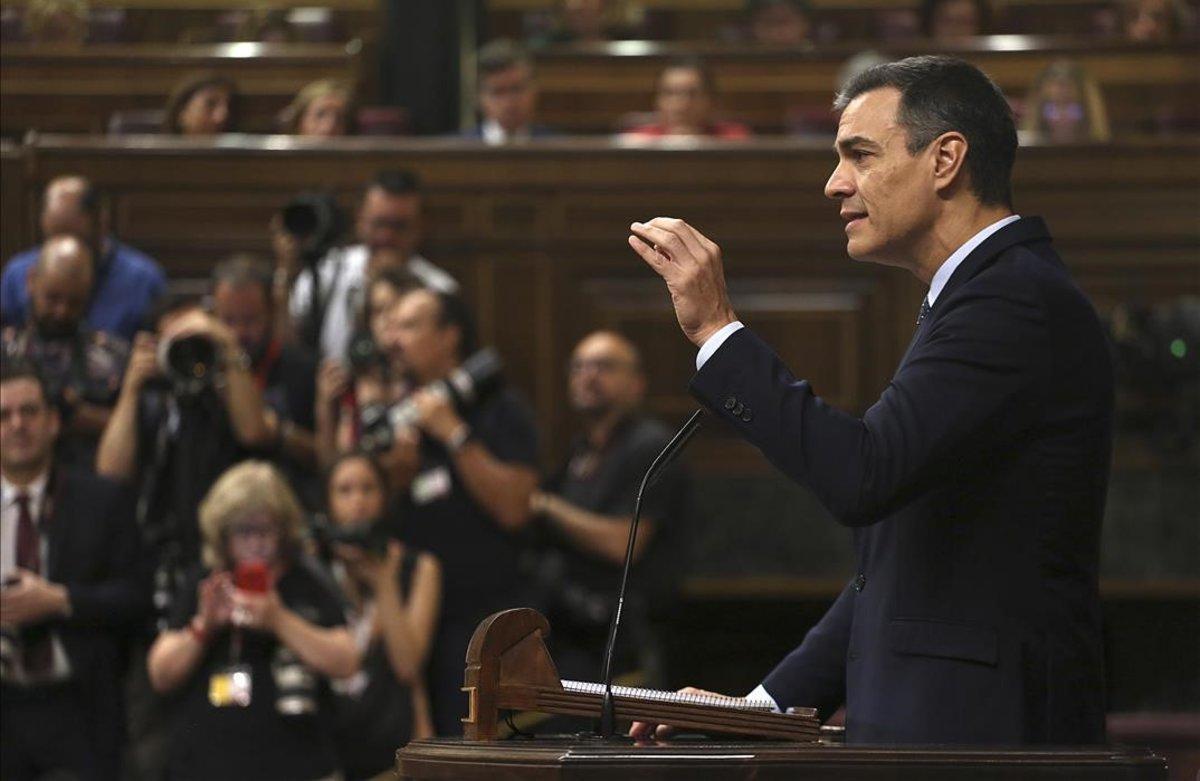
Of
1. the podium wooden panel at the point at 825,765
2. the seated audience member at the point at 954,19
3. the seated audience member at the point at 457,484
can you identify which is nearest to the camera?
the podium wooden panel at the point at 825,765

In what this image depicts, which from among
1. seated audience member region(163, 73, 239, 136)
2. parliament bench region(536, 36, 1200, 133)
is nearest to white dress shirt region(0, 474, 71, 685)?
seated audience member region(163, 73, 239, 136)

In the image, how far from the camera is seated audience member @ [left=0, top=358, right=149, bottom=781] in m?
4.25

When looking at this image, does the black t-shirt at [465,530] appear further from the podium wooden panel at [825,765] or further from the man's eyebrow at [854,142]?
the podium wooden panel at [825,765]

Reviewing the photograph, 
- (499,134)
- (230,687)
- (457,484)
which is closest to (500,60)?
(499,134)

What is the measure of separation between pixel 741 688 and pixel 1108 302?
1.79 m

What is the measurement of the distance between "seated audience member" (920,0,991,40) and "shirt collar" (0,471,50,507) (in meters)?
5.12

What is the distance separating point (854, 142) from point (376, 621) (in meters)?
2.74

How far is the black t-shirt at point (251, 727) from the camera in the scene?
418 centimetres

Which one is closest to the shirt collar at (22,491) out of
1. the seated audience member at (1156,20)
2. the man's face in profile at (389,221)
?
the man's face in profile at (389,221)

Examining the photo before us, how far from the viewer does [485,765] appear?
5.62ft

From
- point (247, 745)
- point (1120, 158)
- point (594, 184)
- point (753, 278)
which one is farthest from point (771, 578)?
point (247, 745)

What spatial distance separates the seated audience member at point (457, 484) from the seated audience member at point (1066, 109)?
2.44 metres

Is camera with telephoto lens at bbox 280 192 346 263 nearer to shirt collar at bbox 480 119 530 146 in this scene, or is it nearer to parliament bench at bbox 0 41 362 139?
shirt collar at bbox 480 119 530 146

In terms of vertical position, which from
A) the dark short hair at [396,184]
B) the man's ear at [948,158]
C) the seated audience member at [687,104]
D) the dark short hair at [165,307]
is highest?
the seated audience member at [687,104]
